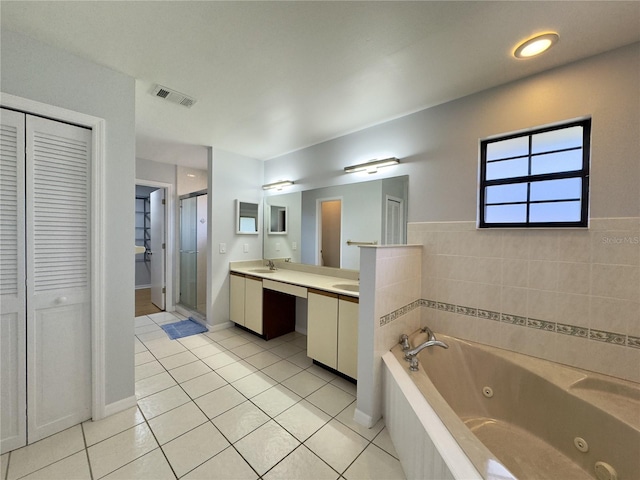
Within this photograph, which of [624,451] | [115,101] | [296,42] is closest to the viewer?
[624,451]

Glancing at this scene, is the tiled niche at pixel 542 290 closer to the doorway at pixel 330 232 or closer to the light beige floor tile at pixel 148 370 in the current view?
the doorway at pixel 330 232

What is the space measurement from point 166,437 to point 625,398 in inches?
105

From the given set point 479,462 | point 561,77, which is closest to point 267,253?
point 479,462

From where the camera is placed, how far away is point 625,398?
4.37ft

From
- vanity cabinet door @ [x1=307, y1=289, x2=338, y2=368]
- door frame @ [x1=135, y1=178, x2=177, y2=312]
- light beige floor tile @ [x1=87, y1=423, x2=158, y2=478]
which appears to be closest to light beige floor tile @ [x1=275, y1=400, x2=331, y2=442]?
vanity cabinet door @ [x1=307, y1=289, x2=338, y2=368]

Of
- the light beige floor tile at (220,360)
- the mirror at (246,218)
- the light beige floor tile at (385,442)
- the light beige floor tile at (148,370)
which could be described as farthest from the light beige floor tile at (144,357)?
the light beige floor tile at (385,442)

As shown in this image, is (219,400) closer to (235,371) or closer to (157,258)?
(235,371)

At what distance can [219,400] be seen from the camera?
188 cm

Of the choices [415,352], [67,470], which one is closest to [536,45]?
→ [415,352]

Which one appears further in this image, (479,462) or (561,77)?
(561,77)

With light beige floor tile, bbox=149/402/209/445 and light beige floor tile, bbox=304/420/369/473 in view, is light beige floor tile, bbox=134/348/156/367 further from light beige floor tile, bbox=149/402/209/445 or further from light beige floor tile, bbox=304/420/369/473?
light beige floor tile, bbox=304/420/369/473

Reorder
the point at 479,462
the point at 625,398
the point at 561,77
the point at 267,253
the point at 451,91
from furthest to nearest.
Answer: the point at 267,253 → the point at 451,91 → the point at 561,77 → the point at 625,398 → the point at 479,462

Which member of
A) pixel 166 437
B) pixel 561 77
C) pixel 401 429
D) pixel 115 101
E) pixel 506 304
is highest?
pixel 561 77

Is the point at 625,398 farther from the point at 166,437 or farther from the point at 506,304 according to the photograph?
the point at 166,437
